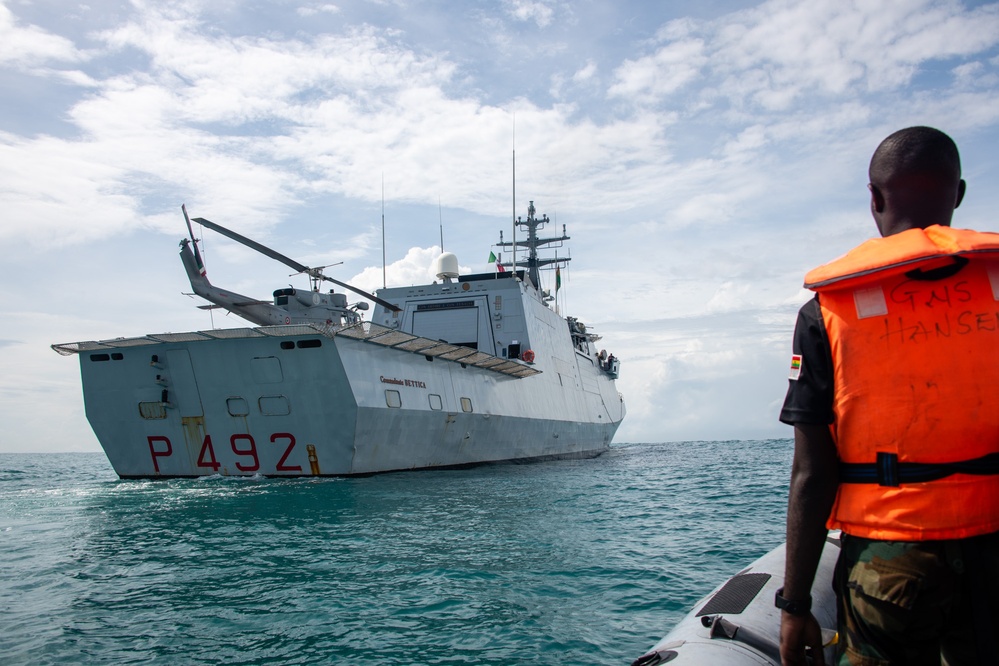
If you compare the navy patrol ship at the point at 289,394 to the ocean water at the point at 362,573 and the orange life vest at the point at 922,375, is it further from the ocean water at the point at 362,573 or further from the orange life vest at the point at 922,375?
the orange life vest at the point at 922,375

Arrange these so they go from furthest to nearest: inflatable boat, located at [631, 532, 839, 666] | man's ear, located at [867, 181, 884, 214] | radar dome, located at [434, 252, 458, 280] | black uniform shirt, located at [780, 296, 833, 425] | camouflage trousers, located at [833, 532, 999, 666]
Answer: radar dome, located at [434, 252, 458, 280] < inflatable boat, located at [631, 532, 839, 666] < man's ear, located at [867, 181, 884, 214] < black uniform shirt, located at [780, 296, 833, 425] < camouflage trousers, located at [833, 532, 999, 666]

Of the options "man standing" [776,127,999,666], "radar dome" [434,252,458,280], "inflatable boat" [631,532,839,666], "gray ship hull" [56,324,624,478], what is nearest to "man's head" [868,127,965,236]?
"man standing" [776,127,999,666]

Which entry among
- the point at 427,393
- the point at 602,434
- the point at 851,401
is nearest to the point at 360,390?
the point at 427,393

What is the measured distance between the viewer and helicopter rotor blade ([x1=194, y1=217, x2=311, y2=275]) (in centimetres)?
1581

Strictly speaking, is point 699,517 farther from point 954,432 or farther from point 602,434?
point 602,434

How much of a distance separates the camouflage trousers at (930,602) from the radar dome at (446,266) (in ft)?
71.3

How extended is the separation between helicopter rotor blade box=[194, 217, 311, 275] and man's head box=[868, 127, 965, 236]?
16.1 m

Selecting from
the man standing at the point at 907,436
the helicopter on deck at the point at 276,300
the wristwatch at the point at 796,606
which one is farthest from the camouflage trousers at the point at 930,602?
the helicopter on deck at the point at 276,300

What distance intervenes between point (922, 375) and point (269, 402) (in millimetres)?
13198

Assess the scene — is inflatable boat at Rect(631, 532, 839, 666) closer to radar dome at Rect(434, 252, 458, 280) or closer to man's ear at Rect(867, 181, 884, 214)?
man's ear at Rect(867, 181, 884, 214)

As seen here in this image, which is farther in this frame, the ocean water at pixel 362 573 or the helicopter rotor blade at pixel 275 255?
the helicopter rotor blade at pixel 275 255

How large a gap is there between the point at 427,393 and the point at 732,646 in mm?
13512

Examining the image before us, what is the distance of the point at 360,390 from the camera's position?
13328mm

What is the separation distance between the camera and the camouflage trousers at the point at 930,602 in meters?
1.59
